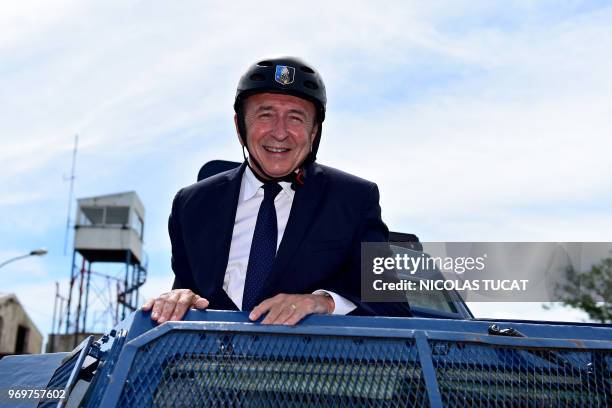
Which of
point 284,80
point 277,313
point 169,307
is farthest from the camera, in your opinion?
point 284,80

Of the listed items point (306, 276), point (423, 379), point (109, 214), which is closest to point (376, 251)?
point (306, 276)

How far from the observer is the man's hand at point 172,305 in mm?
2398

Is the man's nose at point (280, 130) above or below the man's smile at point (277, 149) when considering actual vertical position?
above

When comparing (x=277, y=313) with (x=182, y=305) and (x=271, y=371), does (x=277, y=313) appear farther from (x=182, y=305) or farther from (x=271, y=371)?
(x=182, y=305)

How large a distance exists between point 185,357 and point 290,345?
0.34 metres

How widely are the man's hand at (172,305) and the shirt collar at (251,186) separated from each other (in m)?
0.98

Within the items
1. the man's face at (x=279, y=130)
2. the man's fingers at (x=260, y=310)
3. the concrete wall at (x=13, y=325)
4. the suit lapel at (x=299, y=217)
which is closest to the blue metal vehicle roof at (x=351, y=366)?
the man's fingers at (x=260, y=310)

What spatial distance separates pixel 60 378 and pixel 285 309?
977 mm

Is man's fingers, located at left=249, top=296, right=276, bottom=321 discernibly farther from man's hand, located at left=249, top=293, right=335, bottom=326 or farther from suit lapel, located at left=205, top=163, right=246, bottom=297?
suit lapel, located at left=205, top=163, right=246, bottom=297

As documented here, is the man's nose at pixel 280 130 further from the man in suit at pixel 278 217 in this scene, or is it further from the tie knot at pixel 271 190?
the tie knot at pixel 271 190

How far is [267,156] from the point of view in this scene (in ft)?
11.8

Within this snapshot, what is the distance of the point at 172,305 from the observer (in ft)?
8.09

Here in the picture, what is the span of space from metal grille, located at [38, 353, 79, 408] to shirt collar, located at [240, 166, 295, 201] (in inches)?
47.2

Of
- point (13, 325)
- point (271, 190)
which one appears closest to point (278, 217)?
point (271, 190)
